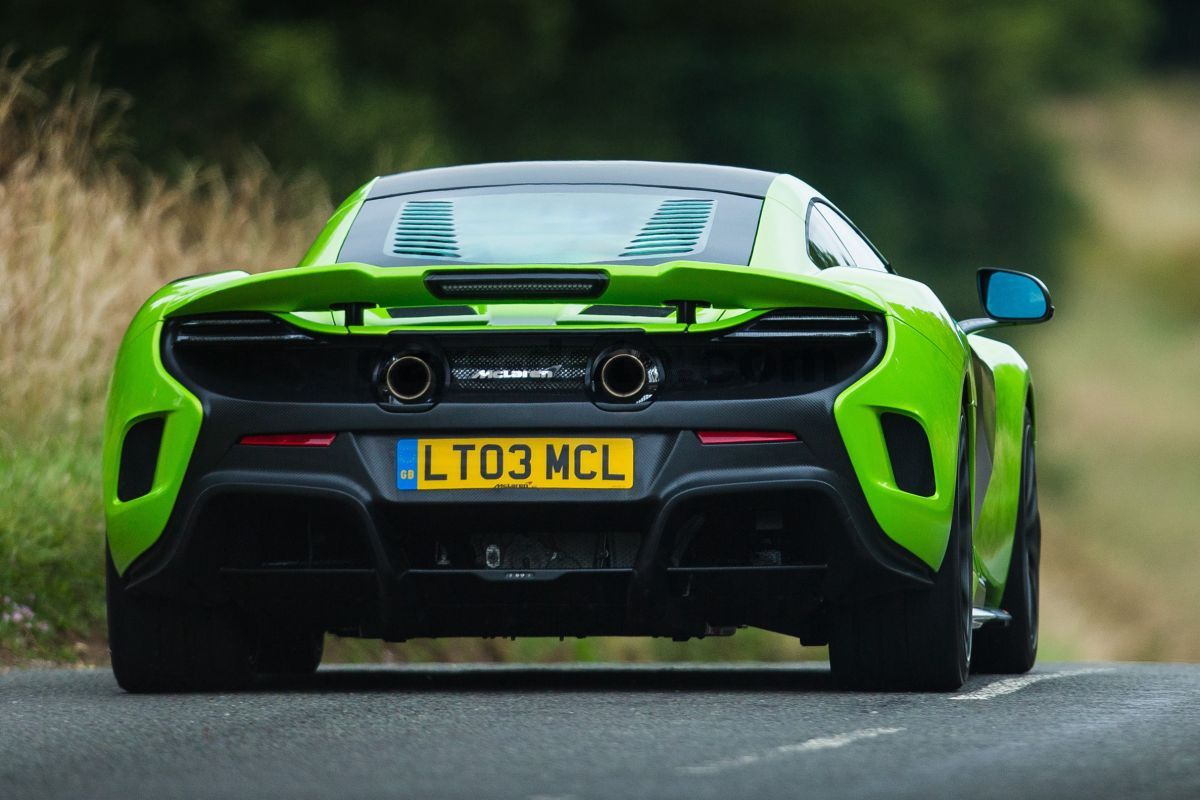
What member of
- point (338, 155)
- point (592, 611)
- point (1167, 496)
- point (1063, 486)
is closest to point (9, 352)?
point (592, 611)

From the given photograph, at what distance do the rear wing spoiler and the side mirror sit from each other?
1867 millimetres

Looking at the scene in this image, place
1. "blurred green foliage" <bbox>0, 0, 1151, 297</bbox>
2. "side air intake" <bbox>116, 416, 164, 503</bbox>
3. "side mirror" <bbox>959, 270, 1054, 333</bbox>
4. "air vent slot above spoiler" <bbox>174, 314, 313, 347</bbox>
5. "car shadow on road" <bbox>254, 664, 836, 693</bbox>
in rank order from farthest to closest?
1. "blurred green foliage" <bbox>0, 0, 1151, 297</bbox>
2. "side mirror" <bbox>959, 270, 1054, 333</bbox>
3. "car shadow on road" <bbox>254, 664, 836, 693</bbox>
4. "side air intake" <bbox>116, 416, 164, 503</bbox>
5. "air vent slot above spoiler" <bbox>174, 314, 313, 347</bbox>

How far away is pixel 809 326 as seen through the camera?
630 centimetres

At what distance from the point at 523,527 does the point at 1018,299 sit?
249 cm

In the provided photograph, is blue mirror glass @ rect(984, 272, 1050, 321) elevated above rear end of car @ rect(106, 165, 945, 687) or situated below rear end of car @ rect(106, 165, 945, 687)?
above

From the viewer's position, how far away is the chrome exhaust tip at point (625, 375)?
6254mm

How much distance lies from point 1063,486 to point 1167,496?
5.66m

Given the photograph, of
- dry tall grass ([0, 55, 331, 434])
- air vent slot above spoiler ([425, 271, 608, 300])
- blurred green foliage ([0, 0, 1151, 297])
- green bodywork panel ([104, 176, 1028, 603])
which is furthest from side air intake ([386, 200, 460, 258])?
blurred green foliage ([0, 0, 1151, 297])

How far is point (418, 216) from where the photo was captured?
7.29 m

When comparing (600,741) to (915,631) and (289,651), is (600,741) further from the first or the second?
(289,651)

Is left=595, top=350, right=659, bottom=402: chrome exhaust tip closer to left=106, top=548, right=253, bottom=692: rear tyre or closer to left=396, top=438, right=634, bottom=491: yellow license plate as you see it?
left=396, top=438, right=634, bottom=491: yellow license plate

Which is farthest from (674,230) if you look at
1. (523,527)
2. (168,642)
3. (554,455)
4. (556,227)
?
(168,642)

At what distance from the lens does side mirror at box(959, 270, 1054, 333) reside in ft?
26.7

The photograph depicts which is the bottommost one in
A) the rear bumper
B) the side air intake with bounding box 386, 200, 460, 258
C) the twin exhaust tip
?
the rear bumper
